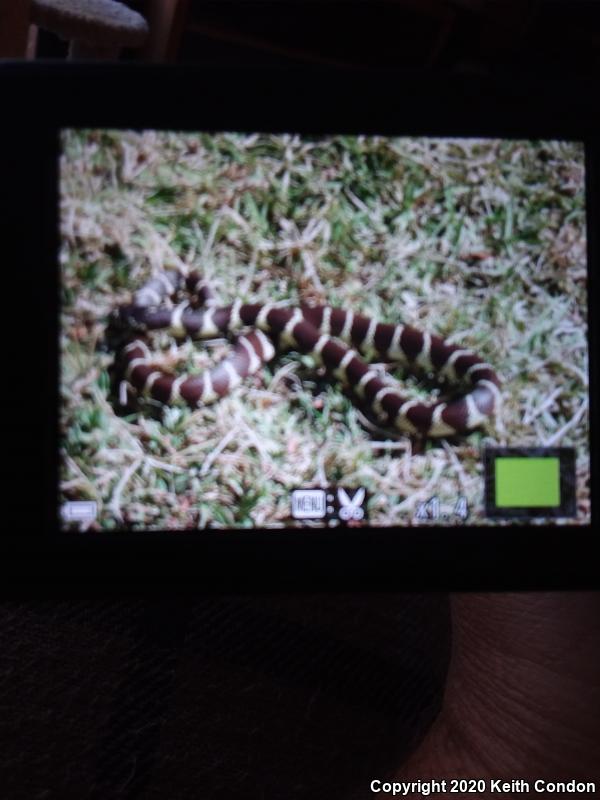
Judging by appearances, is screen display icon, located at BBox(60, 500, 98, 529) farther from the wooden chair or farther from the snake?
the wooden chair

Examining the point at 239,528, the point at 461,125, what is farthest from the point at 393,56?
the point at 239,528

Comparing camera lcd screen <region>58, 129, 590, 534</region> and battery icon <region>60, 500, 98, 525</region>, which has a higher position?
camera lcd screen <region>58, 129, 590, 534</region>

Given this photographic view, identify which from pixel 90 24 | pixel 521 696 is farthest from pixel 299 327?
pixel 90 24

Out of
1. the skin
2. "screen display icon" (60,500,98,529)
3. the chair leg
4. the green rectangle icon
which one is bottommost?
the skin

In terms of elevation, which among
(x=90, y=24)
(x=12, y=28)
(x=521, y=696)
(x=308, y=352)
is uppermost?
(x=90, y=24)

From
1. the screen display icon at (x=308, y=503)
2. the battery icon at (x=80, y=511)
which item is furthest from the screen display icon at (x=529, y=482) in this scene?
the battery icon at (x=80, y=511)

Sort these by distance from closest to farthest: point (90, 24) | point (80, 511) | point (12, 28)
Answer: point (80, 511) → point (12, 28) → point (90, 24)

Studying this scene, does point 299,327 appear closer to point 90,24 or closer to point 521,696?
point 521,696

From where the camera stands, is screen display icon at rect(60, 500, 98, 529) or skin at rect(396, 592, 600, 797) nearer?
screen display icon at rect(60, 500, 98, 529)

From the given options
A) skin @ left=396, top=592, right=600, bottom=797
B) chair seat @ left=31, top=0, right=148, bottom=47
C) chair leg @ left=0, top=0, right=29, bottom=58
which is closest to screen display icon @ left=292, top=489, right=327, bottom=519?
skin @ left=396, top=592, right=600, bottom=797
